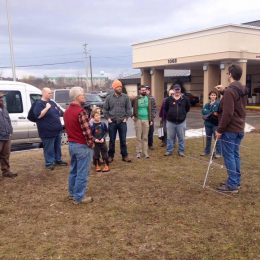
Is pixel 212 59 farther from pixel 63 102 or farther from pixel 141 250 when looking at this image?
pixel 141 250

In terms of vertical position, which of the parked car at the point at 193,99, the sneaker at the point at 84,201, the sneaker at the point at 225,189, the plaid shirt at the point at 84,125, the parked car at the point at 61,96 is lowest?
the parked car at the point at 193,99

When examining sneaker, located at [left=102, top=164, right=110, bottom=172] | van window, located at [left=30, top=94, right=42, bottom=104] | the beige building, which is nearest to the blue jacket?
sneaker, located at [left=102, top=164, right=110, bottom=172]

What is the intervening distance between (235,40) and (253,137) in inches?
480

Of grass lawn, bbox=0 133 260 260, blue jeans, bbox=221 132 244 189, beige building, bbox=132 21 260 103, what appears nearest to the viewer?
grass lawn, bbox=0 133 260 260

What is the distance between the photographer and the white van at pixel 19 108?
1048 centimetres

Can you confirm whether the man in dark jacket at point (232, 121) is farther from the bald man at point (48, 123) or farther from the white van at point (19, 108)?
the white van at point (19, 108)

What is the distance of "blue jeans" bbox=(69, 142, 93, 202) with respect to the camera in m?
5.56

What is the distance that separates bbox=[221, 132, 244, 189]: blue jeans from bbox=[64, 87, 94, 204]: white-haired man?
217 cm

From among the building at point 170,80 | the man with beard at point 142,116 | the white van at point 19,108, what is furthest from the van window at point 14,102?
the building at point 170,80

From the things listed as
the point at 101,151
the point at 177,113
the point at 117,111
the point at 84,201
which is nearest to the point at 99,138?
the point at 101,151

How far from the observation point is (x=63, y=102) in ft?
65.3

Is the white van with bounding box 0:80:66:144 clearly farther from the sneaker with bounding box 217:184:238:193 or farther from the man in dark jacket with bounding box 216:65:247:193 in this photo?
the man in dark jacket with bounding box 216:65:247:193

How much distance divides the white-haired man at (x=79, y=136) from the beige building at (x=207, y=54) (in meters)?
19.5

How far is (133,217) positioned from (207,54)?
69.2 ft
